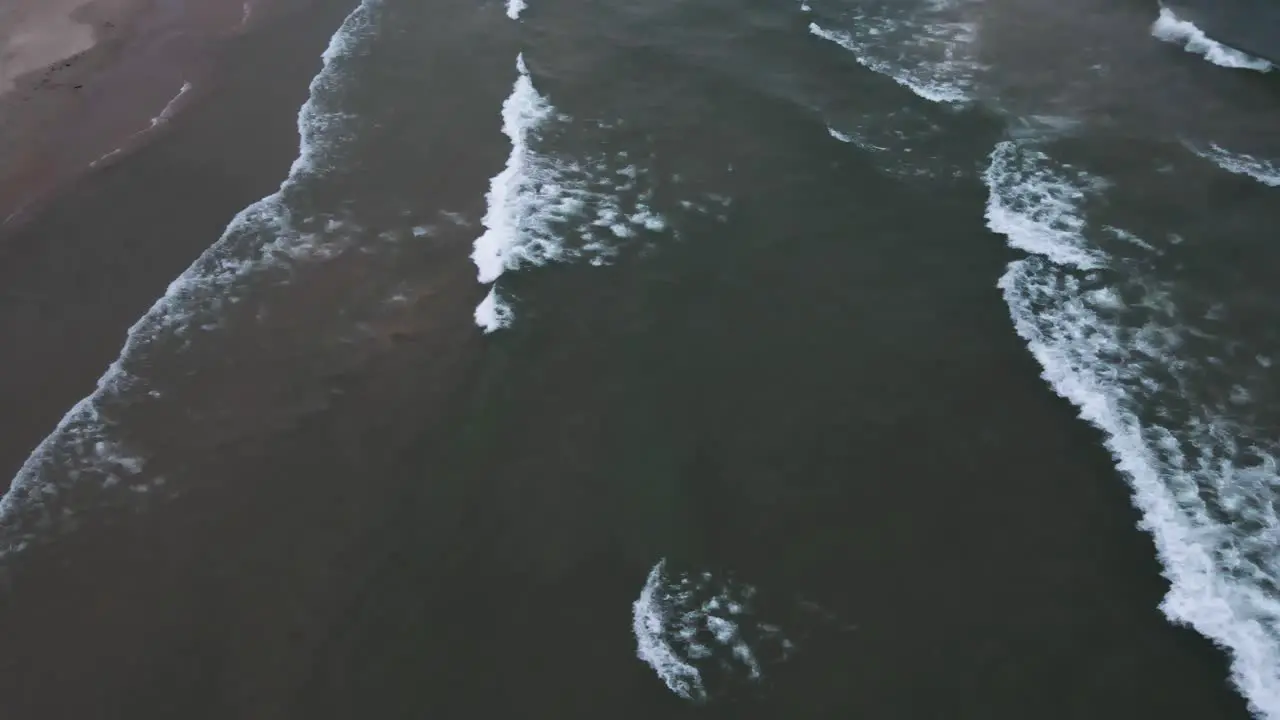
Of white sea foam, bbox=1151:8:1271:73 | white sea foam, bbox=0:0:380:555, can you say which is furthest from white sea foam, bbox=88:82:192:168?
→ white sea foam, bbox=1151:8:1271:73

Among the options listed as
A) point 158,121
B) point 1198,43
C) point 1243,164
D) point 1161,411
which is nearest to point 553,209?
point 158,121

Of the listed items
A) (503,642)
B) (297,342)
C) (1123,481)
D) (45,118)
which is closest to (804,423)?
(1123,481)

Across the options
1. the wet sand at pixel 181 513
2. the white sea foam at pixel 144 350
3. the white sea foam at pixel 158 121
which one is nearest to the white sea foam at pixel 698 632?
the wet sand at pixel 181 513

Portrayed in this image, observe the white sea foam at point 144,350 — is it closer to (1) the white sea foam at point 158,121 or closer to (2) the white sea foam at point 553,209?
(1) the white sea foam at point 158,121

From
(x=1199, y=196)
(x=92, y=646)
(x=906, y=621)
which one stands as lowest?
(x=92, y=646)

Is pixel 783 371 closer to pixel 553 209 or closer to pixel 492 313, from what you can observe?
pixel 492 313

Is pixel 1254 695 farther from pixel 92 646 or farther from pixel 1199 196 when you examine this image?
pixel 92 646
